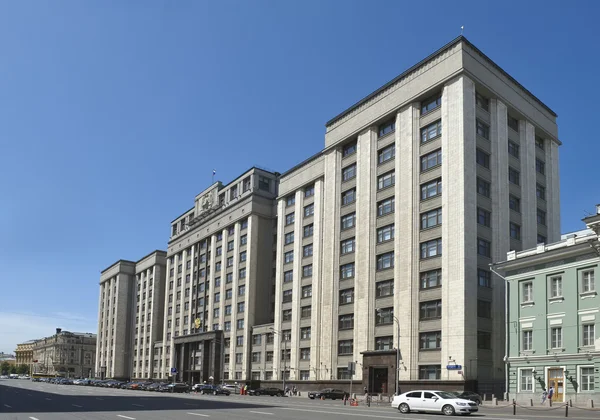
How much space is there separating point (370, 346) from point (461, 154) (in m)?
23.3

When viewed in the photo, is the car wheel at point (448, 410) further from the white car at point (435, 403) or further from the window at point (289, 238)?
the window at point (289, 238)

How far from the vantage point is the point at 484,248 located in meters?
63.2

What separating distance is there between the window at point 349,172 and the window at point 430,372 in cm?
2600

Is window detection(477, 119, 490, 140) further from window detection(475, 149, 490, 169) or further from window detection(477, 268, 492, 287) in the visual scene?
window detection(477, 268, 492, 287)

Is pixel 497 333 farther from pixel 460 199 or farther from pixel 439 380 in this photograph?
pixel 460 199

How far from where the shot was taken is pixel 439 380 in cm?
5959

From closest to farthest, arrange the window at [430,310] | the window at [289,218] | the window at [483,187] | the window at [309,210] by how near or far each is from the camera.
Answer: the window at [430,310] → the window at [483,187] → the window at [309,210] → the window at [289,218]

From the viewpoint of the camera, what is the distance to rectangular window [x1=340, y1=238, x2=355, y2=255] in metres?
76.4

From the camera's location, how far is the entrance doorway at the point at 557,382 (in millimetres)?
47656

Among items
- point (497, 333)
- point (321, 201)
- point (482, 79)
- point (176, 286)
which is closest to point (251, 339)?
point (321, 201)

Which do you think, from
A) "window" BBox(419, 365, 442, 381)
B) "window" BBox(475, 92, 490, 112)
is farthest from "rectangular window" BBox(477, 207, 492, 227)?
"window" BBox(419, 365, 442, 381)

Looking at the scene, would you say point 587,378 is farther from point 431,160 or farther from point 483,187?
point 431,160

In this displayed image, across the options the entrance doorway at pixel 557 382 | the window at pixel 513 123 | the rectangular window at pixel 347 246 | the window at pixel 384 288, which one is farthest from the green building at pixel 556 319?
the rectangular window at pixel 347 246

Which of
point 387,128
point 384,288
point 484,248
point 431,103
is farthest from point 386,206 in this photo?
point 484,248
